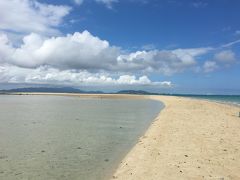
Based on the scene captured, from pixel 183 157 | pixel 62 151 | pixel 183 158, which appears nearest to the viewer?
pixel 183 158

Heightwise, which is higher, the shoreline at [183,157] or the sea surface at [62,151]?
the shoreline at [183,157]

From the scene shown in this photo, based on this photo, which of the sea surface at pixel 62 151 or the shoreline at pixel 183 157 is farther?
the sea surface at pixel 62 151

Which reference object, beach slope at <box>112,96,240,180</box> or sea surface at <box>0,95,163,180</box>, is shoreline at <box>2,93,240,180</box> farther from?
sea surface at <box>0,95,163,180</box>

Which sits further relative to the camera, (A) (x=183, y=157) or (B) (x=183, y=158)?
(A) (x=183, y=157)

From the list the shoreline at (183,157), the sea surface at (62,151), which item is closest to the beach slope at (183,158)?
the shoreline at (183,157)

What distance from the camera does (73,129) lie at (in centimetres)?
2625

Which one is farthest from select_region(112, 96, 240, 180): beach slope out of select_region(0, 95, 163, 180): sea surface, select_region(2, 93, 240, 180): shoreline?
select_region(0, 95, 163, 180): sea surface

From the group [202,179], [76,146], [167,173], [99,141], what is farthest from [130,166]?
[99,141]

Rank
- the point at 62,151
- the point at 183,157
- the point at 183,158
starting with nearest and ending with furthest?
the point at 183,158 < the point at 183,157 < the point at 62,151

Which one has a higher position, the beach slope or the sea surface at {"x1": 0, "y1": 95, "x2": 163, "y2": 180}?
the beach slope

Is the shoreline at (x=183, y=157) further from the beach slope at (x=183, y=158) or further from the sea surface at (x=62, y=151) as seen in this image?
the sea surface at (x=62, y=151)

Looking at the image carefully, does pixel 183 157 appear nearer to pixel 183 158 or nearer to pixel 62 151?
pixel 183 158

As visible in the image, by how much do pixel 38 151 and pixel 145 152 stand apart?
5983mm

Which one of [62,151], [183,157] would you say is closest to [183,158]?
[183,157]
